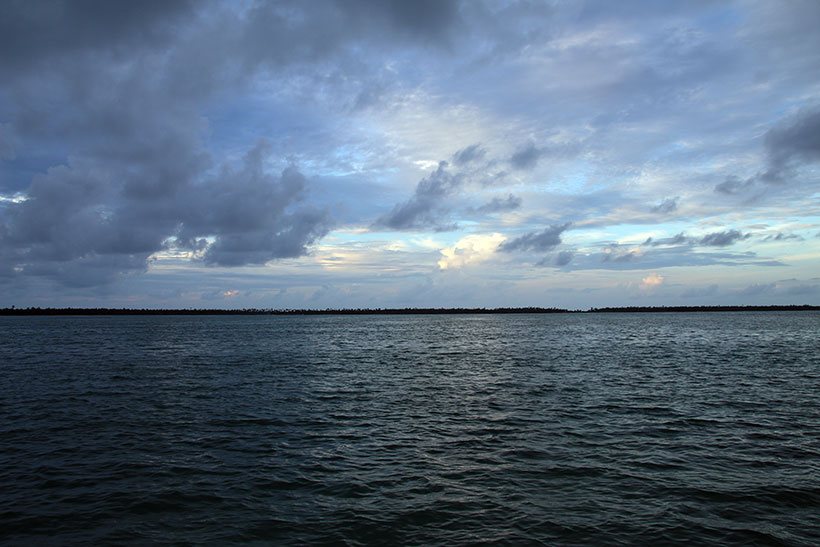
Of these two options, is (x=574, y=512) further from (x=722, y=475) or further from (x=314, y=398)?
(x=314, y=398)

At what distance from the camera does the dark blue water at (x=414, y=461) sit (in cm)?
1388

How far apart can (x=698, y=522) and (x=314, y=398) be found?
2491 cm

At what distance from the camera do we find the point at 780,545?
1279 cm

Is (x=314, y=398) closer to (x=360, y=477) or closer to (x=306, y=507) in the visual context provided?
(x=360, y=477)

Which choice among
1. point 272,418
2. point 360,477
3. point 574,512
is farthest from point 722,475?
point 272,418

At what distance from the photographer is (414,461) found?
19562 mm

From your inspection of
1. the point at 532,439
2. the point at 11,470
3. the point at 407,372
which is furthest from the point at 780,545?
the point at 407,372

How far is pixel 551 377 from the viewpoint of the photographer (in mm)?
43250

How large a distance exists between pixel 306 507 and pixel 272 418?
13.4 metres

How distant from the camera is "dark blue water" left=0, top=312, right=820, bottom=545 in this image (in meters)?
Answer: 13.9

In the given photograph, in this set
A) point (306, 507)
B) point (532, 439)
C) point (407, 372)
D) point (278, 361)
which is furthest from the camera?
point (278, 361)

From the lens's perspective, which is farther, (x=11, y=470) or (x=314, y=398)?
(x=314, y=398)

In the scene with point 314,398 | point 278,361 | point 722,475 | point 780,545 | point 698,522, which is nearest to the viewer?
point 780,545

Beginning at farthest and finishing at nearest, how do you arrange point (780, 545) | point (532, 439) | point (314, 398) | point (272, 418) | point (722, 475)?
point (314, 398) → point (272, 418) → point (532, 439) → point (722, 475) → point (780, 545)
